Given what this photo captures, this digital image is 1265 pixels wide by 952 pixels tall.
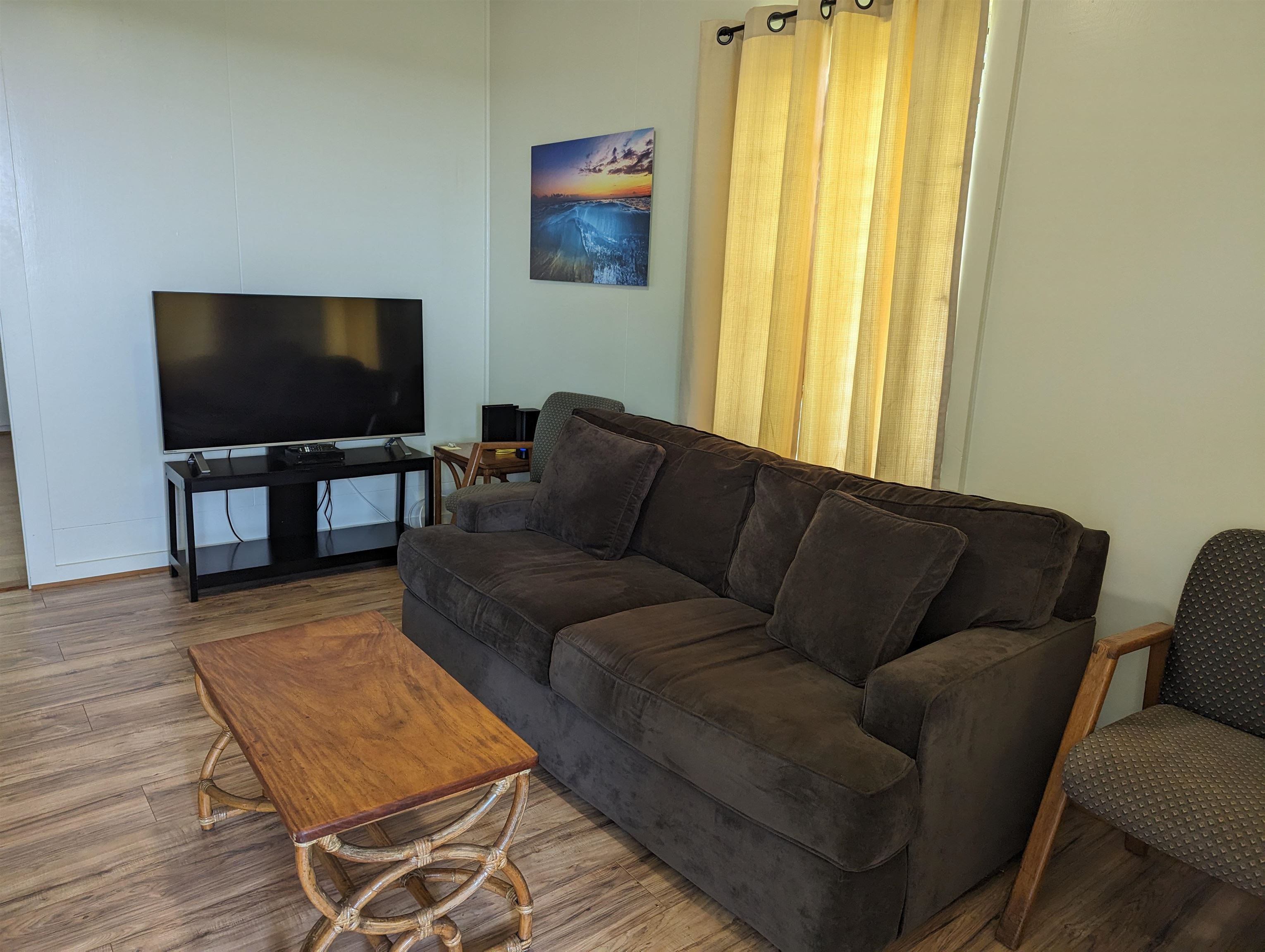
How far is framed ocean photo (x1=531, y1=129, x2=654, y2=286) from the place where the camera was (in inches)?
151

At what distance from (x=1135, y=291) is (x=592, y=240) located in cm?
241

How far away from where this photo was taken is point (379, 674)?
6.93 ft

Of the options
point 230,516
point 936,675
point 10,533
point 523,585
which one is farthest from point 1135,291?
point 10,533

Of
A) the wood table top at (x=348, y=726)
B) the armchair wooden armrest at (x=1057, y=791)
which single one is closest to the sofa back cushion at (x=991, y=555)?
the armchair wooden armrest at (x=1057, y=791)

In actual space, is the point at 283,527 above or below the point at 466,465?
below

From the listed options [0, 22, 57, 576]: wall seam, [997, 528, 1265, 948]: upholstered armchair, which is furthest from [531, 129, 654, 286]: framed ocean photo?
[997, 528, 1265, 948]: upholstered armchair

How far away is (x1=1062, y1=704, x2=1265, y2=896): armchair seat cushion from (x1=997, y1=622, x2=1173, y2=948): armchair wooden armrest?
5 centimetres

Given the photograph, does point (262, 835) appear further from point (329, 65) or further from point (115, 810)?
point (329, 65)

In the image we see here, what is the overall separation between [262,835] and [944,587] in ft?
6.06

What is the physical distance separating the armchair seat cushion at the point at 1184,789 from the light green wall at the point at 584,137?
7.42 ft

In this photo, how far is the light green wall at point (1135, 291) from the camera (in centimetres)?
214

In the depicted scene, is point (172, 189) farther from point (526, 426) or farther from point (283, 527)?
point (526, 426)

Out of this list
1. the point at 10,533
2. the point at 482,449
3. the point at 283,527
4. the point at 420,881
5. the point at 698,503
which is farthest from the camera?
the point at 10,533

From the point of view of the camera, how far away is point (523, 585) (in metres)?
2.71
